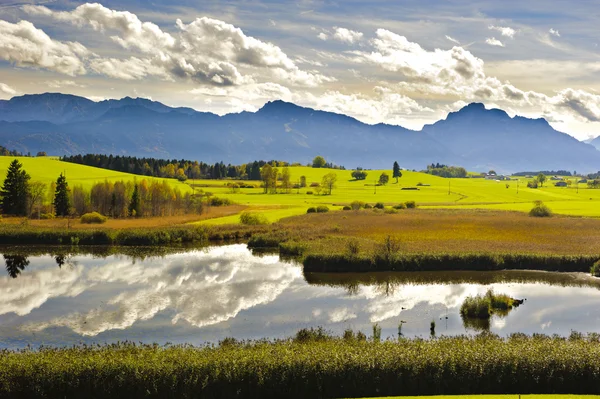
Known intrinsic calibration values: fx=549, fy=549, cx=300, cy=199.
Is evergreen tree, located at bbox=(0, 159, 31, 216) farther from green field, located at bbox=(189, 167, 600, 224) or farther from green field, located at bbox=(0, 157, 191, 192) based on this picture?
green field, located at bbox=(189, 167, 600, 224)

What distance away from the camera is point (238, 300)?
5112 centimetres

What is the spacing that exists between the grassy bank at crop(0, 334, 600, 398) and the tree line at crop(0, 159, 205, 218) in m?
82.4

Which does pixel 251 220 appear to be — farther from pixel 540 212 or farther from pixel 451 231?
pixel 540 212

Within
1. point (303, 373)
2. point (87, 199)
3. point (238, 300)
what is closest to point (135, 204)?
point (87, 199)

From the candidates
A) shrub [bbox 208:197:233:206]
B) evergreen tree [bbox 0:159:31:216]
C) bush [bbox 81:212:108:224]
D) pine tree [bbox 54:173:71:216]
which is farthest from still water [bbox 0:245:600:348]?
shrub [bbox 208:197:233:206]

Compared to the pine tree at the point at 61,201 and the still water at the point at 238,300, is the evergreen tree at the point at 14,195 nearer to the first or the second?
the pine tree at the point at 61,201

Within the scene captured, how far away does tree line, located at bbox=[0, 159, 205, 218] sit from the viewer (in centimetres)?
10394

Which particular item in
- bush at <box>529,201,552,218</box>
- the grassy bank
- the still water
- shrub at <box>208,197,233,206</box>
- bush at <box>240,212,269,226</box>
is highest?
bush at <box>529,201,552,218</box>

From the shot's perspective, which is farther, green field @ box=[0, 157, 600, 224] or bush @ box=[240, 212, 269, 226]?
green field @ box=[0, 157, 600, 224]

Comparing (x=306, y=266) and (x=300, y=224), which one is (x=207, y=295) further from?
(x=300, y=224)

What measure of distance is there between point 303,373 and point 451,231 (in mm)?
65199

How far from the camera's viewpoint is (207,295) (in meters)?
52.6

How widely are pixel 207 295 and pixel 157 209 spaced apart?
6690cm

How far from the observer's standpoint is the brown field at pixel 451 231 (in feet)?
242
